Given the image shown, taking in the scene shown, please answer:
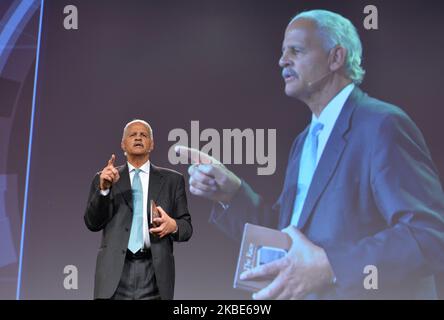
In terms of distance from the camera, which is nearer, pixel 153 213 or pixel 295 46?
pixel 153 213

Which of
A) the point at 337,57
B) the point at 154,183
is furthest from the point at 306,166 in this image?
the point at 154,183

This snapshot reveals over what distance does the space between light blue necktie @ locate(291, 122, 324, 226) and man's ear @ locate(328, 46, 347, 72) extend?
0.39 metres

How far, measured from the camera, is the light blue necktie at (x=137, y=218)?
2506 mm

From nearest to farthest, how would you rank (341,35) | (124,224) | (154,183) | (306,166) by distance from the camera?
(124,224)
(154,183)
(306,166)
(341,35)

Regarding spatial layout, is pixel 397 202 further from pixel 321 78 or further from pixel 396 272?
pixel 321 78

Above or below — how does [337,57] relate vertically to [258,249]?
above

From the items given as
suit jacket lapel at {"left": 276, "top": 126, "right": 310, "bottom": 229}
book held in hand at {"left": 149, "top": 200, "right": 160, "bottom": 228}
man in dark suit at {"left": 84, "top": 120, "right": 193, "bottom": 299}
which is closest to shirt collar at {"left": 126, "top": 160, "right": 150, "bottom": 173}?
man in dark suit at {"left": 84, "top": 120, "right": 193, "bottom": 299}

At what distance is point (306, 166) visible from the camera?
3508 mm

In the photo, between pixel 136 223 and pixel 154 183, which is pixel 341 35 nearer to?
pixel 154 183

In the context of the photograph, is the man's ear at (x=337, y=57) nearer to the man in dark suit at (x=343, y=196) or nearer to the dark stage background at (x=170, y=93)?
the man in dark suit at (x=343, y=196)

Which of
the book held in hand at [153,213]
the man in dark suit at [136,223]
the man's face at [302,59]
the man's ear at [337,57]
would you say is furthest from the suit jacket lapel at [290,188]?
the book held in hand at [153,213]

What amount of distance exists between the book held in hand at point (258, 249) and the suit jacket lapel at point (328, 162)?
6.4 inches

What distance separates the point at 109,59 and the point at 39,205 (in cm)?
109

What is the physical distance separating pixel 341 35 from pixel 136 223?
6.41ft
